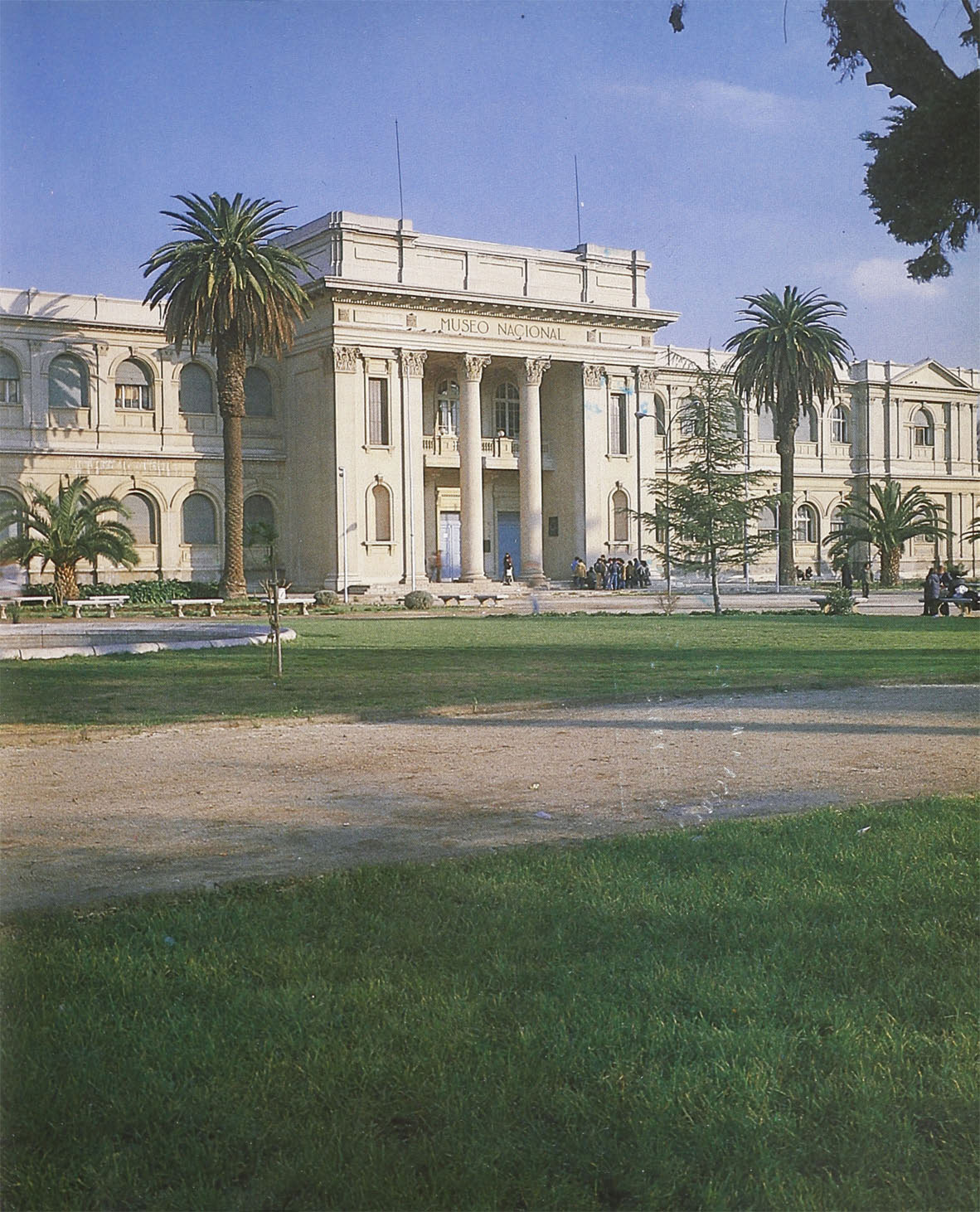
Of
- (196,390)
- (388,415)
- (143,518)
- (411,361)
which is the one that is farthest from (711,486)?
(196,390)

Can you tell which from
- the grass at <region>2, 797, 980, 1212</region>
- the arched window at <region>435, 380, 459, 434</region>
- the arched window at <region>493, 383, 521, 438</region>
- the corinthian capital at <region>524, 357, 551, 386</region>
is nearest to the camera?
the grass at <region>2, 797, 980, 1212</region>

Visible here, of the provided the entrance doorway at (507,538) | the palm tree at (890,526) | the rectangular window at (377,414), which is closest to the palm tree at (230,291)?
the rectangular window at (377,414)

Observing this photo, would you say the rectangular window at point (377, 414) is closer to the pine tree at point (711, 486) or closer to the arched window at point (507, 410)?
the arched window at point (507, 410)

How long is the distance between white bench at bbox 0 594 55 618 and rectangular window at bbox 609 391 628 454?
2674 centimetres

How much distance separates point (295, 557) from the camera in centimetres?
5059

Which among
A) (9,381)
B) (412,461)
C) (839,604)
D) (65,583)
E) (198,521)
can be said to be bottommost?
(839,604)

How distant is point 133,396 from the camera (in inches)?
1953

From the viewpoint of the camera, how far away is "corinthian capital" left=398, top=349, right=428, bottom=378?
162 feet

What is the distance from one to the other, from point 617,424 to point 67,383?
23.0 m

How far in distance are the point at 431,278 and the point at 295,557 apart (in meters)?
12.3

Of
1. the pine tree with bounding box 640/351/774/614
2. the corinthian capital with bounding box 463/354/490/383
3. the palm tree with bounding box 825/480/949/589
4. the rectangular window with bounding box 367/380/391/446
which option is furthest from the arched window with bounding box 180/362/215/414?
the pine tree with bounding box 640/351/774/614

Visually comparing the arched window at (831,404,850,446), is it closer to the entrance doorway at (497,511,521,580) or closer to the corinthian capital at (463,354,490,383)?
the entrance doorway at (497,511,521,580)

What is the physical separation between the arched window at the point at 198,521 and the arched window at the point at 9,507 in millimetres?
6612

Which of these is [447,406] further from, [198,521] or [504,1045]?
[504,1045]
